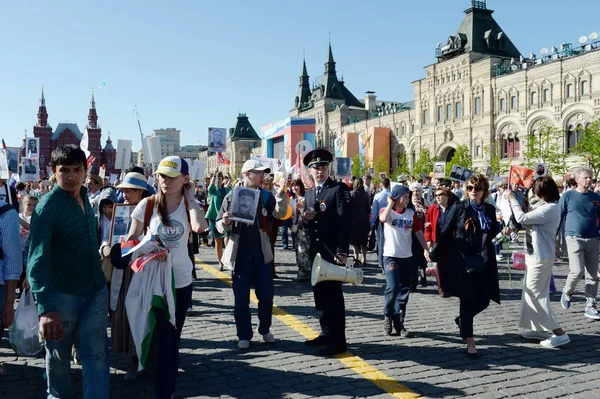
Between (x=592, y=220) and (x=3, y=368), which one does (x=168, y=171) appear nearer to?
(x=3, y=368)

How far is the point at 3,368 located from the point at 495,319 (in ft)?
19.0

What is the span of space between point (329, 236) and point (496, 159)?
147ft

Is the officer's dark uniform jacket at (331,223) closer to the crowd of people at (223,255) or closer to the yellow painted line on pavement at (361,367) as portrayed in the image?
the crowd of people at (223,255)

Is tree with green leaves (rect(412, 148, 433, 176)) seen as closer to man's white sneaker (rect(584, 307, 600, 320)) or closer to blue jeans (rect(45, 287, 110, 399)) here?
man's white sneaker (rect(584, 307, 600, 320))

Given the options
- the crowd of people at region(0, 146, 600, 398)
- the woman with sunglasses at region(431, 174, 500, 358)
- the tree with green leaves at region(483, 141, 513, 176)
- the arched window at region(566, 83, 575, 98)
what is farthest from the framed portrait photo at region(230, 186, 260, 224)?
the arched window at region(566, 83, 575, 98)

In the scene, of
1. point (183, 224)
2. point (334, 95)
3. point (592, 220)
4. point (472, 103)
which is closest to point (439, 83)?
point (472, 103)

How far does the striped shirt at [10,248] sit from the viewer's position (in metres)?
4.09

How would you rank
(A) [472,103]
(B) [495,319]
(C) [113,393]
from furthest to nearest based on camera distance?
(A) [472,103]
(B) [495,319]
(C) [113,393]

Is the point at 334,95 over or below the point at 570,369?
over

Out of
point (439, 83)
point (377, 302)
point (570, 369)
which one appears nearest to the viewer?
point (570, 369)

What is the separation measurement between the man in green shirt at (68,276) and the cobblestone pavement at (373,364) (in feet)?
3.58

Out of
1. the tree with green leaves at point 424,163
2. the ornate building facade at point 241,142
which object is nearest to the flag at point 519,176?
the tree with green leaves at point 424,163

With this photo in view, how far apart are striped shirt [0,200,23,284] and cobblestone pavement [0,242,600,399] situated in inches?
45.8

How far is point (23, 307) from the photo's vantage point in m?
4.30
